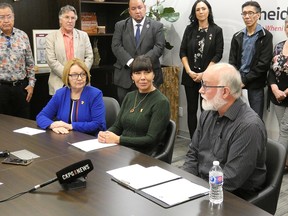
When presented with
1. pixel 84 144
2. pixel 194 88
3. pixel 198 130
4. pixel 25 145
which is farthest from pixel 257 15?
pixel 25 145

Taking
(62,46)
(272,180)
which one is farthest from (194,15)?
(272,180)

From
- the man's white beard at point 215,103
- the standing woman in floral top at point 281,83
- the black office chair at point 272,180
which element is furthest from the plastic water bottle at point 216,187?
the standing woman in floral top at point 281,83

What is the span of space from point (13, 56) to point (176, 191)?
118 inches

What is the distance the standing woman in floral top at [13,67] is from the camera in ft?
13.8

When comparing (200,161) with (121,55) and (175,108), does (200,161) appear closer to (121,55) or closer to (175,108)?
(121,55)

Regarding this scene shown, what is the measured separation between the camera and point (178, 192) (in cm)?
186

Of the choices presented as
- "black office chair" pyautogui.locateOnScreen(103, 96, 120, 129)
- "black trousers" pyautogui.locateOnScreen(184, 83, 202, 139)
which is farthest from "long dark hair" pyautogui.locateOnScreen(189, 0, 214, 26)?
"black office chair" pyautogui.locateOnScreen(103, 96, 120, 129)

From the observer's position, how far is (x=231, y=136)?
2.18 m

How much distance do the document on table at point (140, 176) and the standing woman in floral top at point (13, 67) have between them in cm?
252

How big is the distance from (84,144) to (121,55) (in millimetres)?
2072

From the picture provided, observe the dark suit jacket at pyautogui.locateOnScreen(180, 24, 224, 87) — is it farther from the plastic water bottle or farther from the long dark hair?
the plastic water bottle

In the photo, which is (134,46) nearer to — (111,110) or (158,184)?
(111,110)

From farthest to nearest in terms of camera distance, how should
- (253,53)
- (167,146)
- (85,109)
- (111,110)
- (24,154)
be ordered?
(253,53)
(111,110)
(85,109)
(167,146)
(24,154)

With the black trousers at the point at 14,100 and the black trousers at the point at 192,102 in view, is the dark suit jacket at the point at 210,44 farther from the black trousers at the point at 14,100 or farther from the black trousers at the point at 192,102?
the black trousers at the point at 14,100
